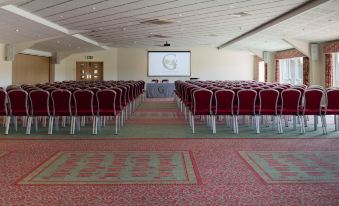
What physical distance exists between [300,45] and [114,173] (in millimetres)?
15802

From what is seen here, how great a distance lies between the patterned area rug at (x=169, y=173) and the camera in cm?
389

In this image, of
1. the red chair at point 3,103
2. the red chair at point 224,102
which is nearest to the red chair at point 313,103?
the red chair at point 224,102

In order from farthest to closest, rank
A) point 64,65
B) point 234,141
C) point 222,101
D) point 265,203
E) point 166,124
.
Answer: point 64,65 → point 166,124 → point 222,101 → point 234,141 → point 265,203

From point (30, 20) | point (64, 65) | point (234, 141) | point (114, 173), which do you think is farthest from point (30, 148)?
point (64, 65)

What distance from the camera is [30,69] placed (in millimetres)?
23344

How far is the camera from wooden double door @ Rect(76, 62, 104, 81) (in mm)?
28703

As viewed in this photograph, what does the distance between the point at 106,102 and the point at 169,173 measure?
3905 mm

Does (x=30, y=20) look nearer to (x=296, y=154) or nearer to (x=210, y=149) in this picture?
(x=210, y=149)

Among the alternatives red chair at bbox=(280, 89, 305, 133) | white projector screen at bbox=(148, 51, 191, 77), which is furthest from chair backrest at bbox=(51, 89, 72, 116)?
white projector screen at bbox=(148, 51, 191, 77)

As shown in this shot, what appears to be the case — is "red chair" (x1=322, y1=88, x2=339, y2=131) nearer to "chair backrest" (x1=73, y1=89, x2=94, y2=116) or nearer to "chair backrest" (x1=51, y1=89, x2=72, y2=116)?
"chair backrest" (x1=73, y1=89, x2=94, y2=116)

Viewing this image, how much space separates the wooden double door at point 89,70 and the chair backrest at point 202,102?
2097 cm

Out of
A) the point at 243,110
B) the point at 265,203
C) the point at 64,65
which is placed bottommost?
the point at 265,203

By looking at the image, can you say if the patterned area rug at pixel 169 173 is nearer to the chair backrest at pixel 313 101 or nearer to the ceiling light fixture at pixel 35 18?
the chair backrest at pixel 313 101

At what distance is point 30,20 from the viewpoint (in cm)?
1286
